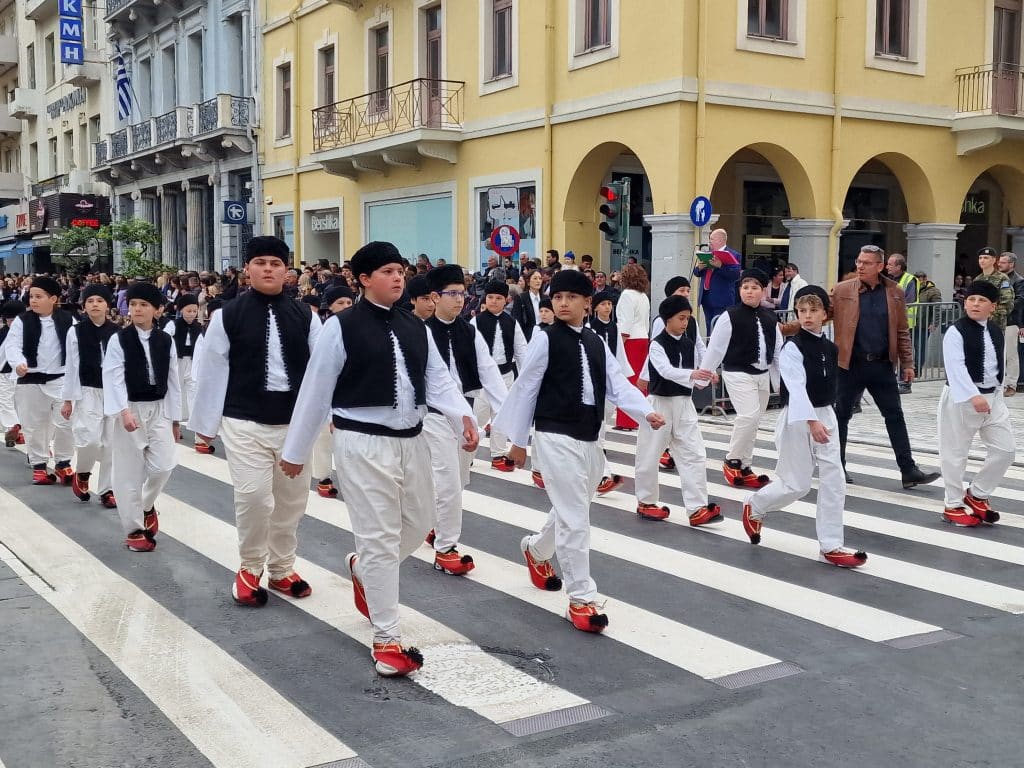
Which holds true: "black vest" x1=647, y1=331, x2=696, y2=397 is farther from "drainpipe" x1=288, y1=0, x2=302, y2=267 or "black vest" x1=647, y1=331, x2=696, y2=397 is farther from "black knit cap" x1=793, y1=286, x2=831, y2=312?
"drainpipe" x1=288, y1=0, x2=302, y2=267

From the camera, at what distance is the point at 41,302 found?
10.8 meters

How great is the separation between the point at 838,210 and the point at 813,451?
44.2ft

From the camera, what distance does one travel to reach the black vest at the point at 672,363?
8.84 meters

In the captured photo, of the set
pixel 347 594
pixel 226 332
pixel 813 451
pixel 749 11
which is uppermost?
pixel 749 11

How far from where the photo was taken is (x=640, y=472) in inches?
344

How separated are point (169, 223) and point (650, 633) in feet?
112

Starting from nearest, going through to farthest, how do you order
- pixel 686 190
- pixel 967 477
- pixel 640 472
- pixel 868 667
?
pixel 868 667
pixel 640 472
pixel 967 477
pixel 686 190

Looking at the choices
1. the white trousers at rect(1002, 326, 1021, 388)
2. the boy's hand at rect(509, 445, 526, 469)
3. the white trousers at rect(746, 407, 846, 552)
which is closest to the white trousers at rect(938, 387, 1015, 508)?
the white trousers at rect(746, 407, 846, 552)

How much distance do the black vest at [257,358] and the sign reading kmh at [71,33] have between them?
124 ft

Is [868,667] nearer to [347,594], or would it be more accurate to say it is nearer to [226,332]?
[347,594]

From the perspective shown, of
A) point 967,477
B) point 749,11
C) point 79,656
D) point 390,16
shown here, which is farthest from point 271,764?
point 390,16

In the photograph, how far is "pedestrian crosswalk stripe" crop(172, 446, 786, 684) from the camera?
537cm

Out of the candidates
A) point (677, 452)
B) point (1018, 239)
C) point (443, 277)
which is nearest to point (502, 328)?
point (677, 452)

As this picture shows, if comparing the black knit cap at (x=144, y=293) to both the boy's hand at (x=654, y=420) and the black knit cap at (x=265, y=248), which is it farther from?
the boy's hand at (x=654, y=420)
